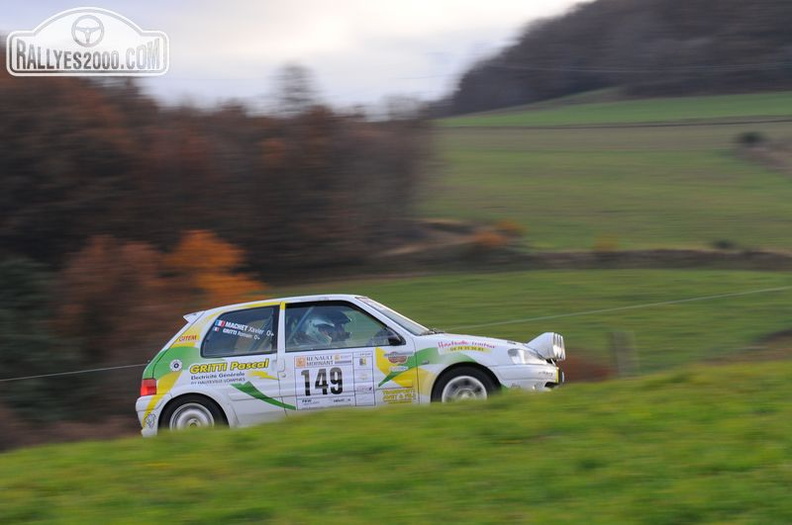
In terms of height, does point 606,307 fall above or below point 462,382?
above

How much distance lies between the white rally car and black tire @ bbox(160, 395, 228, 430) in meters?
0.01

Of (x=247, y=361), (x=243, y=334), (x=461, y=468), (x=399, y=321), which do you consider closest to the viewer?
(x=461, y=468)

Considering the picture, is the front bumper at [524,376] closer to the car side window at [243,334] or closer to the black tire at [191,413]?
the car side window at [243,334]

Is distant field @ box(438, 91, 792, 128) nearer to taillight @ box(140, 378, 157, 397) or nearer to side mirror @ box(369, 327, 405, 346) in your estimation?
side mirror @ box(369, 327, 405, 346)

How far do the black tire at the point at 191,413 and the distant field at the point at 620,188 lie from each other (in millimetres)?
20412

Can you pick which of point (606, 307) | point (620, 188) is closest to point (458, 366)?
point (606, 307)

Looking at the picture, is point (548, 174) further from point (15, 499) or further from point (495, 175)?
point (15, 499)

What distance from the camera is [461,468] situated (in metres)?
5.85

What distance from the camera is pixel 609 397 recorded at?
747cm

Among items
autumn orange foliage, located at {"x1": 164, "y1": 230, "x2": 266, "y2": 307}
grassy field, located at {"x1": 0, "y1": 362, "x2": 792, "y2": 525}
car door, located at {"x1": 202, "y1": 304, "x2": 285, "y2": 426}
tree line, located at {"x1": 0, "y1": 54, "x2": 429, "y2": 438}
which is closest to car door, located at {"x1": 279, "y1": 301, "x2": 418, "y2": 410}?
car door, located at {"x1": 202, "y1": 304, "x2": 285, "y2": 426}

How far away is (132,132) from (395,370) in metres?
17.6

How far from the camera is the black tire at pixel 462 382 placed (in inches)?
381

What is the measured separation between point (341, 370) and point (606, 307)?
12409 mm

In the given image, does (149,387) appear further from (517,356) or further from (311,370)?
(517,356)
